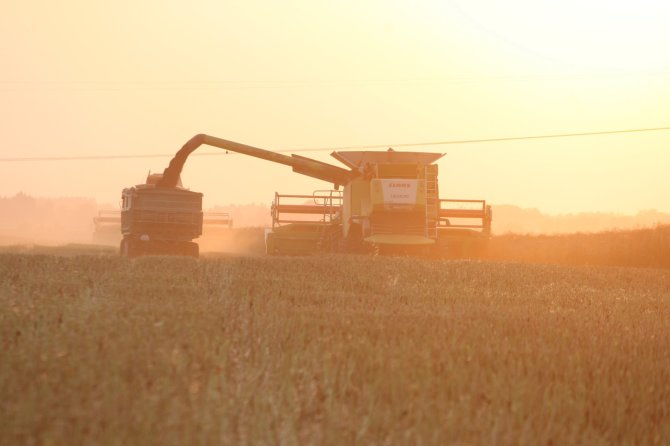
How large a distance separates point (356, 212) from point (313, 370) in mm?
26033

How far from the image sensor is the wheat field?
579cm

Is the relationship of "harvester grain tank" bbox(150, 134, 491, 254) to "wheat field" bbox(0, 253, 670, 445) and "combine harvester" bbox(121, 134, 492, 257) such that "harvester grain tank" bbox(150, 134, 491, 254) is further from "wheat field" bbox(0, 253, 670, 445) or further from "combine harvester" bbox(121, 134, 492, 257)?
"wheat field" bbox(0, 253, 670, 445)

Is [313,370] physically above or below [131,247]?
below

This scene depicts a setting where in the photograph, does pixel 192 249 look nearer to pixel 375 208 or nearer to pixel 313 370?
pixel 375 208

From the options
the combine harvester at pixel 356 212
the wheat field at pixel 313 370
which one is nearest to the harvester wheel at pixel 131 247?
the combine harvester at pixel 356 212

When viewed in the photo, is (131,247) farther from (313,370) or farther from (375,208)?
(313,370)

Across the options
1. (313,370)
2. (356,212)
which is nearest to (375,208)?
(356,212)

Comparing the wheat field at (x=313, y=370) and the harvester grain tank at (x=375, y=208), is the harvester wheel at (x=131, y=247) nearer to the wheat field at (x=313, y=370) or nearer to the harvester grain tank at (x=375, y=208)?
the harvester grain tank at (x=375, y=208)

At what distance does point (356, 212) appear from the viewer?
3334 cm

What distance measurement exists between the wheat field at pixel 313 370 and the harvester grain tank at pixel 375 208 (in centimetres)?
1766

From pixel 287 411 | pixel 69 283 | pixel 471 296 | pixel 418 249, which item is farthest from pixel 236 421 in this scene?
pixel 418 249

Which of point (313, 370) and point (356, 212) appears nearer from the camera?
point (313, 370)

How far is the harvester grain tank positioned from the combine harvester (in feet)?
0.10

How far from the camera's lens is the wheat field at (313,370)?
5785mm
